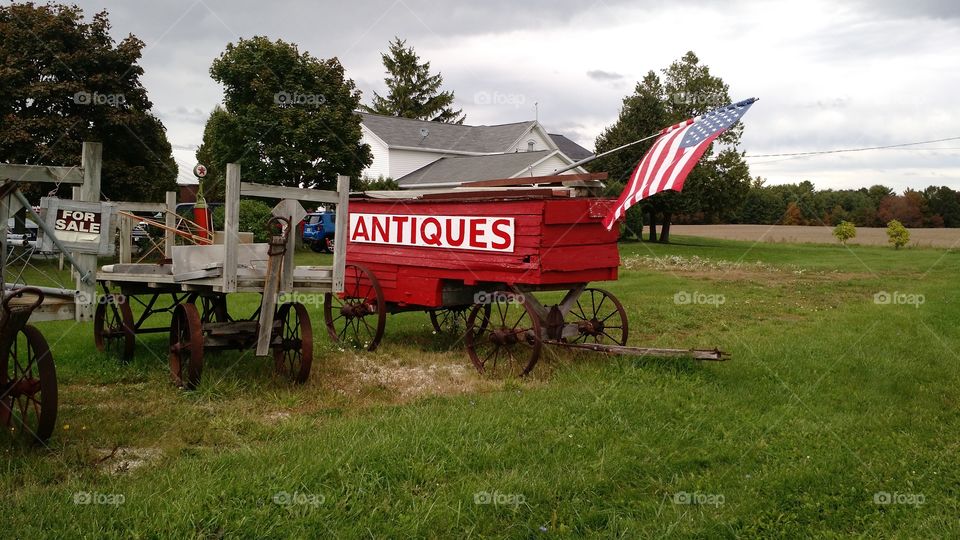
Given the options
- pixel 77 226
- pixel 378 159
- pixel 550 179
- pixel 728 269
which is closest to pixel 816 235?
pixel 728 269

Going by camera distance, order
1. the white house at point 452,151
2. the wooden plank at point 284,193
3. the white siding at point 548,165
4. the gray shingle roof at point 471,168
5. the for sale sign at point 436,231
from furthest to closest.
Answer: the white siding at point 548,165, the white house at point 452,151, the gray shingle roof at point 471,168, the for sale sign at point 436,231, the wooden plank at point 284,193

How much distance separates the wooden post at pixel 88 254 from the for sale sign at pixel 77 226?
15 cm

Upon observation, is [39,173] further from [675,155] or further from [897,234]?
[897,234]

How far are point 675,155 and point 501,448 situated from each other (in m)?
3.93

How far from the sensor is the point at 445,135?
167 feet

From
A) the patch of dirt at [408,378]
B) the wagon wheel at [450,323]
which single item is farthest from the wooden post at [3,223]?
the wagon wheel at [450,323]

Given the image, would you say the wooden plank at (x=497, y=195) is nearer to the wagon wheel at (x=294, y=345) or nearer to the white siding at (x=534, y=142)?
the wagon wheel at (x=294, y=345)

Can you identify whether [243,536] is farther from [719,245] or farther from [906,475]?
[719,245]

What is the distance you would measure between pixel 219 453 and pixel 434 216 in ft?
16.5

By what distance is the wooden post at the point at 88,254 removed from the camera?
20.6ft

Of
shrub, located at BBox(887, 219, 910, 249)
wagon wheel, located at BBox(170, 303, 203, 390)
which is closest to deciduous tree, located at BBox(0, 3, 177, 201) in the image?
wagon wheel, located at BBox(170, 303, 203, 390)

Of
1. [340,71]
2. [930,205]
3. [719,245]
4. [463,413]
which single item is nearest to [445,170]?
[340,71]

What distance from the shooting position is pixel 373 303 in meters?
10.9

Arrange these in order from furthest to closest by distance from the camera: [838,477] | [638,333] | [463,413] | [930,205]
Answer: [930,205], [638,333], [463,413], [838,477]
